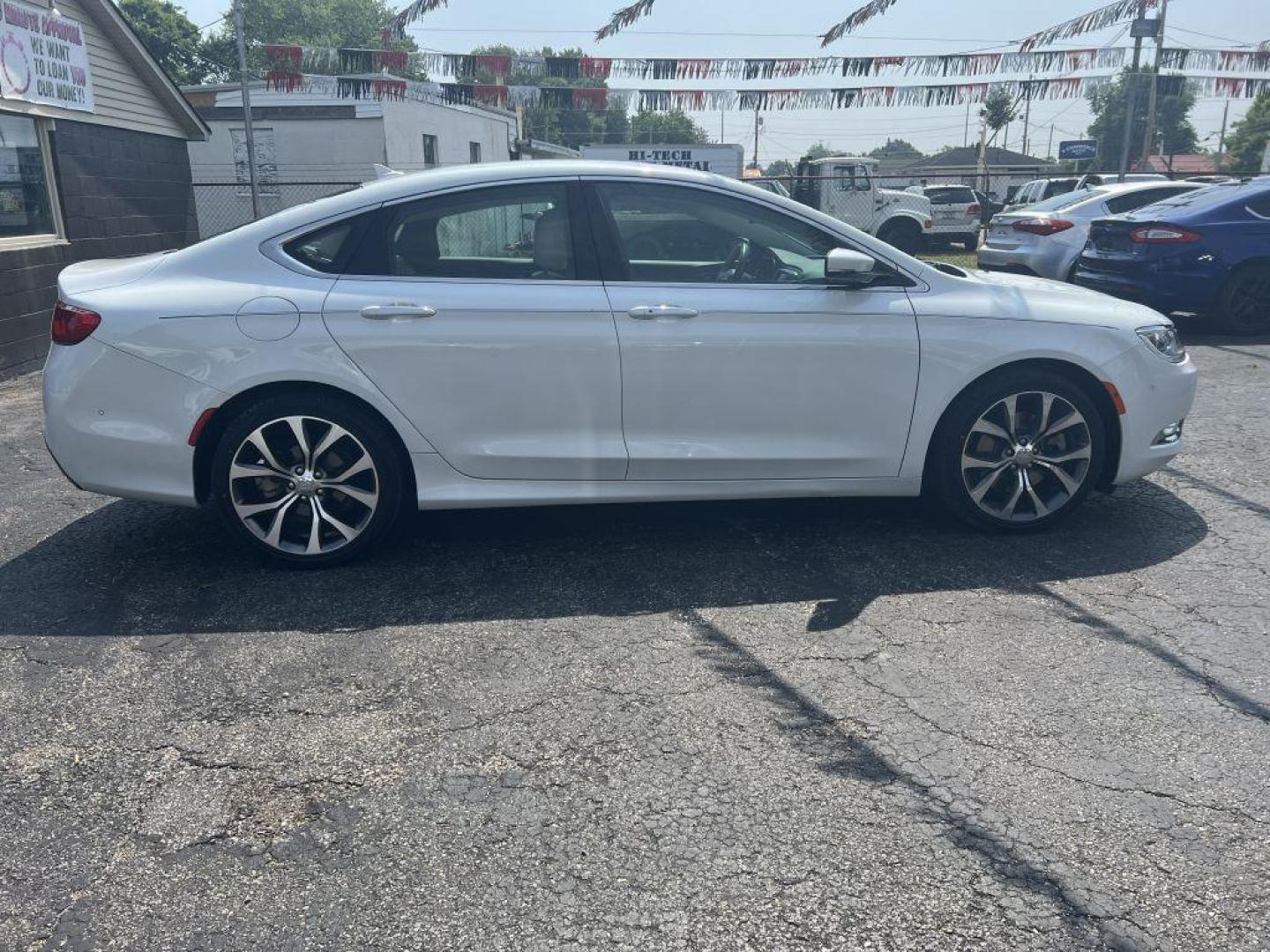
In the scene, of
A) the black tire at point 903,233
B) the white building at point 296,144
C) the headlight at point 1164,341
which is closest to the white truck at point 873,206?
the black tire at point 903,233

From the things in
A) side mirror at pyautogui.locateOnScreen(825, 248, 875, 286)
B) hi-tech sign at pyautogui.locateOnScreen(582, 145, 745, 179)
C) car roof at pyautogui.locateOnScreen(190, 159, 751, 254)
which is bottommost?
side mirror at pyautogui.locateOnScreen(825, 248, 875, 286)

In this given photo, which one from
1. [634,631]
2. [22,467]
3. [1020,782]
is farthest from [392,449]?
[22,467]

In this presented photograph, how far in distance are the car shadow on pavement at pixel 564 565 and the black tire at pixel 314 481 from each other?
153 millimetres

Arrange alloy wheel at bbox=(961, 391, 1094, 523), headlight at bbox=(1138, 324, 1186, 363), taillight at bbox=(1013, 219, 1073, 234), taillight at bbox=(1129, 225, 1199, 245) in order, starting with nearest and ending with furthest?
alloy wheel at bbox=(961, 391, 1094, 523) → headlight at bbox=(1138, 324, 1186, 363) → taillight at bbox=(1129, 225, 1199, 245) → taillight at bbox=(1013, 219, 1073, 234)

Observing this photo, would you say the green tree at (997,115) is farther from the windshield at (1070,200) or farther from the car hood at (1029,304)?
the car hood at (1029,304)

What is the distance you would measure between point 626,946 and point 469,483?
2.44 meters

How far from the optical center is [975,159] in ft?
293

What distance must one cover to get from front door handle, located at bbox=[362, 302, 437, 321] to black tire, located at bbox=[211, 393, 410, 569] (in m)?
0.37

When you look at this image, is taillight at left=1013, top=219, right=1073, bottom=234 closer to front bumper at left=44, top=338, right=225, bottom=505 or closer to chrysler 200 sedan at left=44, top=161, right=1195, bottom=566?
chrysler 200 sedan at left=44, top=161, right=1195, bottom=566

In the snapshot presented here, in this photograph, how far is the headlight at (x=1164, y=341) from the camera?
4.75 metres

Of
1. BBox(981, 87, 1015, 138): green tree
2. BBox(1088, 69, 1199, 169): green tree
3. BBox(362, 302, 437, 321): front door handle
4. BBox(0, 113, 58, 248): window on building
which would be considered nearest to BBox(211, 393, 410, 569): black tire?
BBox(362, 302, 437, 321): front door handle

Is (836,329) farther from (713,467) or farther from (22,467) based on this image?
(22,467)

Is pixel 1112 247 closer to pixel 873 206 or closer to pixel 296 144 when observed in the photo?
pixel 873 206

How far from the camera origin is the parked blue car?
32.2ft
